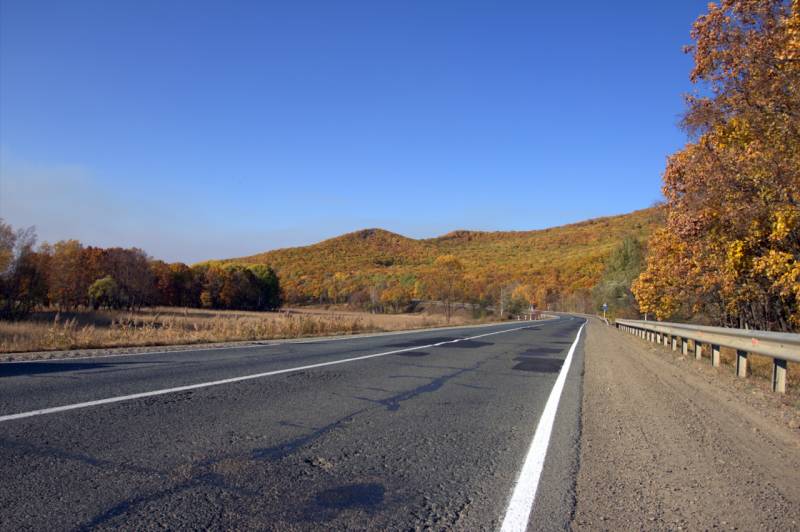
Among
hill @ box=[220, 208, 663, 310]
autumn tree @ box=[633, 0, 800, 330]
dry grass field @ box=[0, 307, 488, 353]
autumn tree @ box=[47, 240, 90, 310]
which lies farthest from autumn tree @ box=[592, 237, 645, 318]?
autumn tree @ box=[47, 240, 90, 310]

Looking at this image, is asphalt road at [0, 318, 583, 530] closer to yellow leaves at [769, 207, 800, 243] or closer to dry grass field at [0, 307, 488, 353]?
dry grass field at [0, 307, 488, 353]

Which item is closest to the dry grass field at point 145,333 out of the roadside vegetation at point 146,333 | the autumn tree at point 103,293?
the roadside vegetation at point 146,333

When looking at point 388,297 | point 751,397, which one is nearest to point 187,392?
point 751,397

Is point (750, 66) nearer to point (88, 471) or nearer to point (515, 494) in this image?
point (515, 494)

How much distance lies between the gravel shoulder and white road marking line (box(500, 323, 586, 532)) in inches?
12.8

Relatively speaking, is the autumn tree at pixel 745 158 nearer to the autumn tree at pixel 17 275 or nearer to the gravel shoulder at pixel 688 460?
the gravel shoulder at pixel 688 460

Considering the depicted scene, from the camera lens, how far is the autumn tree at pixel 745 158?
11.6 m

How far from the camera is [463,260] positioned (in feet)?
473

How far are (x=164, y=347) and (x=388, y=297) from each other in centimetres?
7322

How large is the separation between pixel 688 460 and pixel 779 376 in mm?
5102

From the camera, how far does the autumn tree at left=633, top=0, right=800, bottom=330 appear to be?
456 inches

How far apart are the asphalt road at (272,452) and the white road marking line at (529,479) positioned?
0.19 feet

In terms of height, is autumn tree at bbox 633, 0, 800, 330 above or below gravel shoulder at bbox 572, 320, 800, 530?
above

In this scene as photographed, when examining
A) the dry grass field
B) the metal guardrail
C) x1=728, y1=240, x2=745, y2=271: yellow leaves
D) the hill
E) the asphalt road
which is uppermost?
the hill
